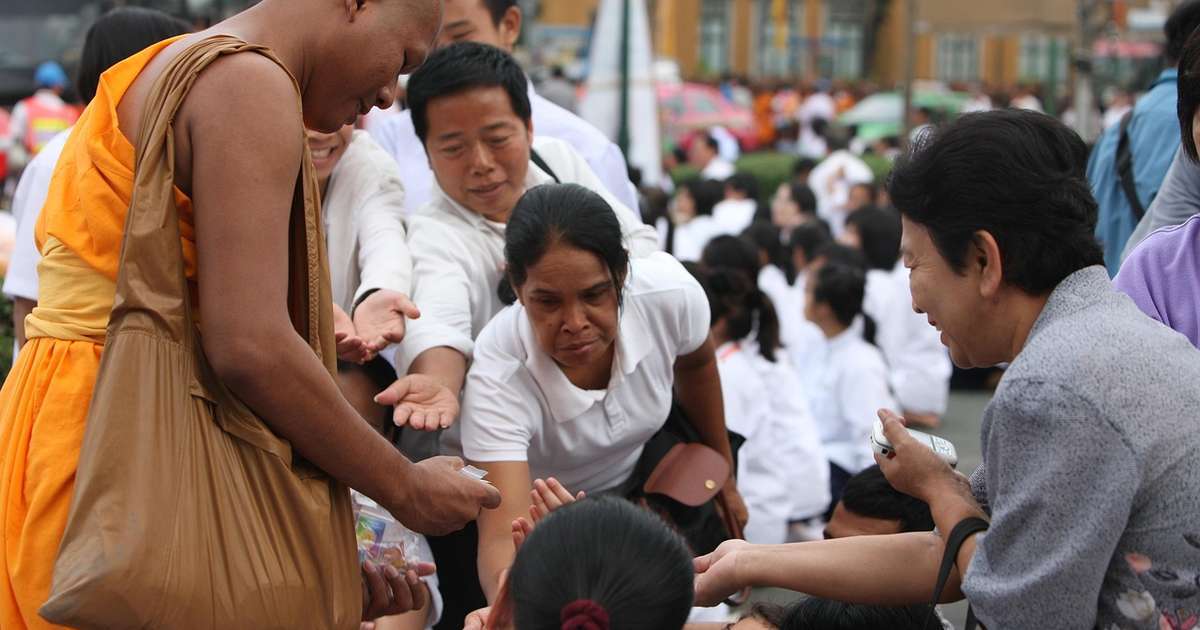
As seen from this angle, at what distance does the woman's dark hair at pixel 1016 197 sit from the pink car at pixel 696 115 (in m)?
18.8

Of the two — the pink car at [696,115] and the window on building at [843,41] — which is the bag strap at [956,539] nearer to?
the pink car at [696,115]

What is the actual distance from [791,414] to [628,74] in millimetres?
5435

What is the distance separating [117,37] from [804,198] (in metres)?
7.49

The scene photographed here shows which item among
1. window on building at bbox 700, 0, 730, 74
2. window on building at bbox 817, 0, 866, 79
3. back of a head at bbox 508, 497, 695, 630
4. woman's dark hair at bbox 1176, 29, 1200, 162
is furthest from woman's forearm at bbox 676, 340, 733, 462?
window on building at bbox 817, 0, 866, 79

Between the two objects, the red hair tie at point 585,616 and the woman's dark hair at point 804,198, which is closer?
the red hair tie at point 585,616

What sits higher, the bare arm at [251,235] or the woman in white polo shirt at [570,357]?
the bare arm at [251,235]

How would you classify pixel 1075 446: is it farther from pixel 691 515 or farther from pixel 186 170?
pixel 691 515

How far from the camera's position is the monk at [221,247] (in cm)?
205

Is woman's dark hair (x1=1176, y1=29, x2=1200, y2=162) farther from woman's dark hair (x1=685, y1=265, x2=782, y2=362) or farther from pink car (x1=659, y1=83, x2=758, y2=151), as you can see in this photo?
pink car (x1=659, y1=83, x2=758, y2=151)

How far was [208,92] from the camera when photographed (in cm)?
205

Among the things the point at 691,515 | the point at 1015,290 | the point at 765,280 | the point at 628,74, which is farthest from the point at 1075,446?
the point at 628,74

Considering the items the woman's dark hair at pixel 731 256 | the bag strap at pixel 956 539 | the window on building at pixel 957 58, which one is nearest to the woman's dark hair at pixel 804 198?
the woman's dark hair at pixel 731 256

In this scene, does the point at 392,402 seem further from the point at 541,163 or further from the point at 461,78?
the point at 541,163

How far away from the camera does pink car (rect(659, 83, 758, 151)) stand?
21.8 m
